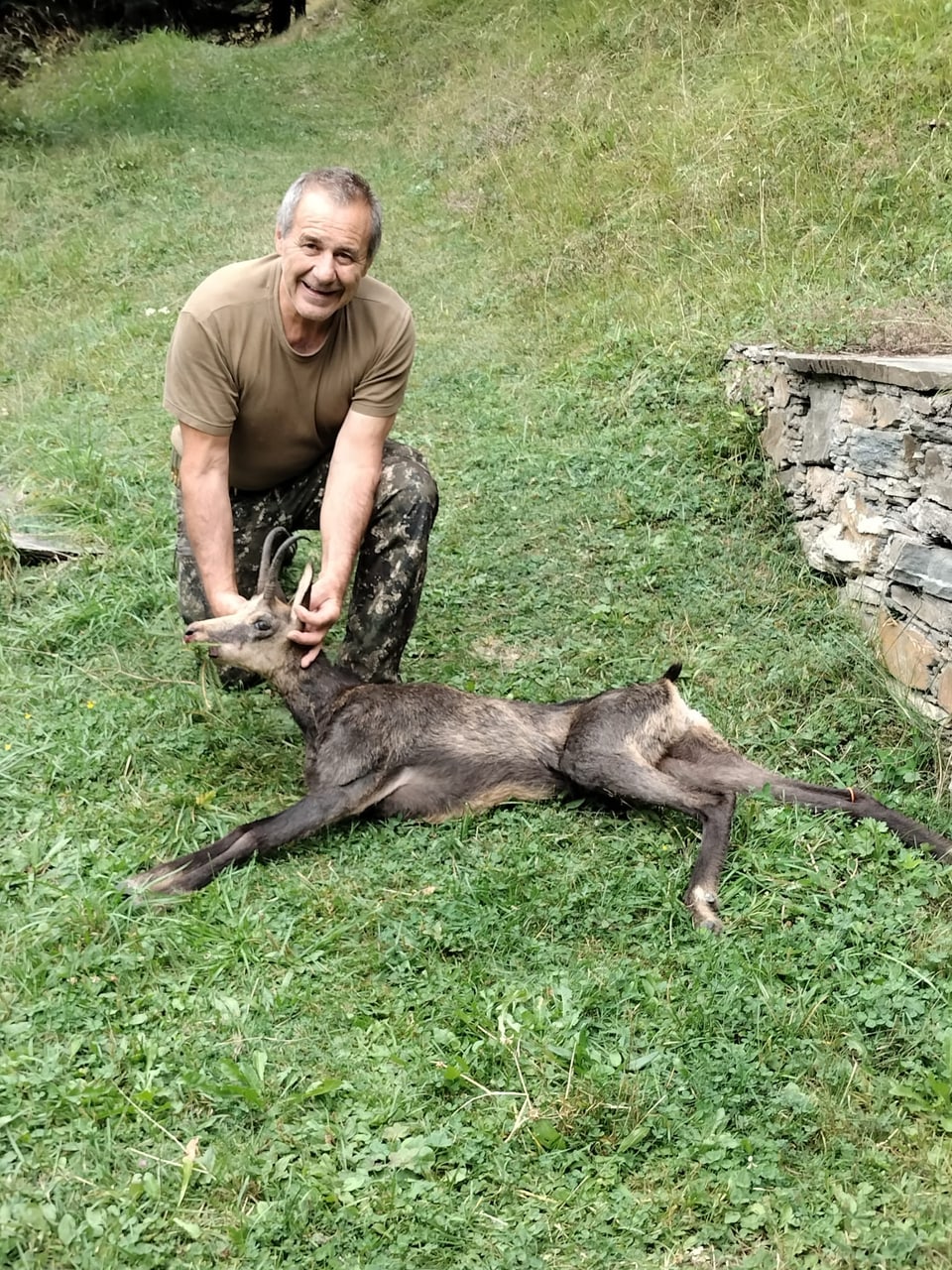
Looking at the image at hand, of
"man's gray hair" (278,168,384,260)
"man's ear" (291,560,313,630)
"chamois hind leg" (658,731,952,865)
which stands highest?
"man's gray hair" (278,168,384,260)

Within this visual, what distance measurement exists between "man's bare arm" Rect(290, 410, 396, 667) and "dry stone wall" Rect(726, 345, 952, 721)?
217 cm

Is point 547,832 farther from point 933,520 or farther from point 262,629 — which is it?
point 933,520

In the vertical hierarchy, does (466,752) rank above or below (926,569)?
below

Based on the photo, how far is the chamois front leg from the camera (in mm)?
3730

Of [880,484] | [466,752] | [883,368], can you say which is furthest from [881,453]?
[466,752]

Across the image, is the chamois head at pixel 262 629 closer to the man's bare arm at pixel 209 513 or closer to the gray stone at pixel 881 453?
the man's bare arm at pixel 209 513

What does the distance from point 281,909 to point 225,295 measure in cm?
236

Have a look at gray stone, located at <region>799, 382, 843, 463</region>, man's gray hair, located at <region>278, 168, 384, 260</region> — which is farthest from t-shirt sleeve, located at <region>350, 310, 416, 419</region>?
gray stone, located at <region>799, 382, 843, 463</region>

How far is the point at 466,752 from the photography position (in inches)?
168

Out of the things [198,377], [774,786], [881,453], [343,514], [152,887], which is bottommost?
[152,887]

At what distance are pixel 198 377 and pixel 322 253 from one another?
68 cm

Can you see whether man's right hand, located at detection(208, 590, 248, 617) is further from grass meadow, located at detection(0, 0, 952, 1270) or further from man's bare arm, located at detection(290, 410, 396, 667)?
grass meadow, located at detection(0, 0, 952, 1270)

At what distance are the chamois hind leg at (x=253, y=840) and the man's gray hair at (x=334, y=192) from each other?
2.05m

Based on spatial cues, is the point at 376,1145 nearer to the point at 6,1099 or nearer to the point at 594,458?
Result: the point at 6,1099
